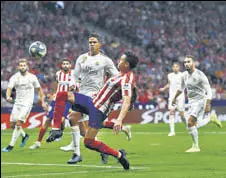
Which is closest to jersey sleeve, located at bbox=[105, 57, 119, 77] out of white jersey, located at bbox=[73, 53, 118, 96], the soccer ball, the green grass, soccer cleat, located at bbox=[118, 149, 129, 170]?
white jersey, located at bbox=[73, 53, 118, 96]

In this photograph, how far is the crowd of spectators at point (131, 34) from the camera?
3850 cm

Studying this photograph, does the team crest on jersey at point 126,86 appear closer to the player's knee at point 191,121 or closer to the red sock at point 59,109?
the red sock at point 59,109

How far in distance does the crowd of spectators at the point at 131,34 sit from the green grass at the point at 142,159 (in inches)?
500

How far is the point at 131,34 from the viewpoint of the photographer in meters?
48.1

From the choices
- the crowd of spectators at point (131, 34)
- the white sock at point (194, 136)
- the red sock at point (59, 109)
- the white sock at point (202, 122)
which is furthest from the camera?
the crowd of spectators at point (131, 34)

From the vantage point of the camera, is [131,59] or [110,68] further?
[110,68]

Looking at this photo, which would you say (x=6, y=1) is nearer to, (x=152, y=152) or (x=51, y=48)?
(x=51, y=48)

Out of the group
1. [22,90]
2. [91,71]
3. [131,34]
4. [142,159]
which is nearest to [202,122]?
[22,90]

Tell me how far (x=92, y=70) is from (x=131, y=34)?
32.9 meters

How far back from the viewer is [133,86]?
11.9 metres

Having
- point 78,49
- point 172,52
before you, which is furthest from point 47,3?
point 172,52

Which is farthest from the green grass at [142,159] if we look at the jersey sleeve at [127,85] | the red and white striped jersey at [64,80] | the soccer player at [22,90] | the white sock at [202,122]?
the red and white striped jersey at [64,80]

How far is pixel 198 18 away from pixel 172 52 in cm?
700

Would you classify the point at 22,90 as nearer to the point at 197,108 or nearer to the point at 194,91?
the point at 194,91
